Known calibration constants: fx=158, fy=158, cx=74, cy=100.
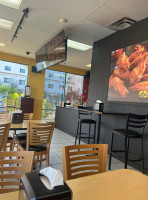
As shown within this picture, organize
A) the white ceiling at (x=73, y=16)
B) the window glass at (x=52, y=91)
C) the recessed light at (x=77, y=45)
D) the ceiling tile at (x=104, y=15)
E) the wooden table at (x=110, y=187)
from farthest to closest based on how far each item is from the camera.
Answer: the window glass at (x=52, y=91)
the recessed light at (x=77, y=45)
the ceiling tile at (x=104, y=15)
the white ceiling at (x=73, y=16)
the wooden table at (x=110, y=187)

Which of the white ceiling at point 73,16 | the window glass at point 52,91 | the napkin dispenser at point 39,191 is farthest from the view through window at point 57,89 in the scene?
the napkin dispenser at point 39,191

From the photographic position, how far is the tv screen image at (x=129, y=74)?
307 cm

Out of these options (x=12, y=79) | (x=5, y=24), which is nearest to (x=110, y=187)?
(x=5, y=24)

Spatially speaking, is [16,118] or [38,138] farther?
[16,118]

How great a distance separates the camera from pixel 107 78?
13.2 ft

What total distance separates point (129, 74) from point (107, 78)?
742 millimetres

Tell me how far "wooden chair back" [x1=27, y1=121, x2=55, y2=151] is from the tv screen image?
6.13ft

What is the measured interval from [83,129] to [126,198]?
400 cm

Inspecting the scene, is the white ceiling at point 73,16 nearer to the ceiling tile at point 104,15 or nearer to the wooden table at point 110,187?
the ceiling tile at point 104,15

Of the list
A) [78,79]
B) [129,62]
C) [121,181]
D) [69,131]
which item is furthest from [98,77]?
[78,79]

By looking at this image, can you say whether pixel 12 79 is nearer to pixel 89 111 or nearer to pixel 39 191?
pixel 89 111

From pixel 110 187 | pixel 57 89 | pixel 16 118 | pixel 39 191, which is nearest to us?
pixel 39 191

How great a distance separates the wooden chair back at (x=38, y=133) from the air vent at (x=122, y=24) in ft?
8.82

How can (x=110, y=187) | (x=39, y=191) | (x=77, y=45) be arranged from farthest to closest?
(x=77, y=45) → (x=110, y=187) → (x=39, y=191)
